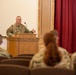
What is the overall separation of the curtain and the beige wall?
0.87 m

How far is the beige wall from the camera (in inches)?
328

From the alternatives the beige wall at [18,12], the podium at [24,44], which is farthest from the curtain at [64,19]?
the podium at [24,44]

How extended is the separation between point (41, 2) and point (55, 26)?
1105 mm

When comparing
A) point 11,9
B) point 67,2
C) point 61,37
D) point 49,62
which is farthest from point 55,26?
point 49,62

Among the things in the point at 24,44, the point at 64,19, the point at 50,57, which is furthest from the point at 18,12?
the point at 50,57

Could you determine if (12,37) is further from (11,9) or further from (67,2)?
(67,2)

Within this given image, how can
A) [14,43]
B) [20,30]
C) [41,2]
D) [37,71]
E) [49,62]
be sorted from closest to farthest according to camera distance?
[37,71] → [49,62] → [14,43] → [20,30] → [41,2]

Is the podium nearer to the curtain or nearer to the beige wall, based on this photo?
the beige wall

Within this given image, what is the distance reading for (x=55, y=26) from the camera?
846 cm

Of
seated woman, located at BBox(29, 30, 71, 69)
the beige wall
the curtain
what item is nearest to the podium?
the beige wall

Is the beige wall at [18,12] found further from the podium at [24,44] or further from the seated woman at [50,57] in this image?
the seated woman at [50,57]

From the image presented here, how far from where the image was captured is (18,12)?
27.6ft

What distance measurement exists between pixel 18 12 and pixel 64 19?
186cm

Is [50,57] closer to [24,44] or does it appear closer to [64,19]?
[24,44]
